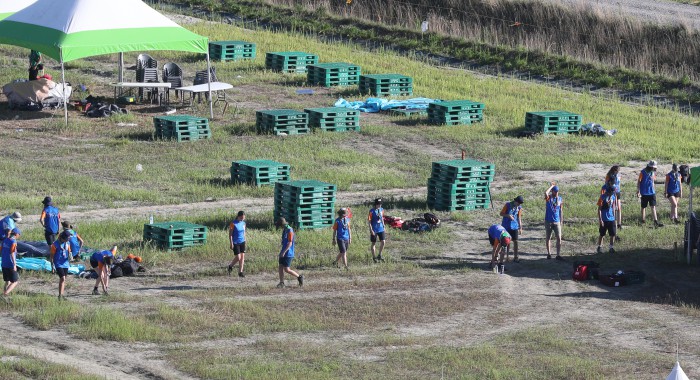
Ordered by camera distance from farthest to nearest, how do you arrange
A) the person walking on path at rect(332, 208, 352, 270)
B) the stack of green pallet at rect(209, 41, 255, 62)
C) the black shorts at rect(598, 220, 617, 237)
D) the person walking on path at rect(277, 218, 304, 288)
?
the stack of green pallet at rect(209, 41, 255, 62) < the black shorts at rect(598, 220, 617, 237) < the person walking on path at rect(332, 208, 352, 270) < the person walking on path at rect(277, 218, 304, 288)

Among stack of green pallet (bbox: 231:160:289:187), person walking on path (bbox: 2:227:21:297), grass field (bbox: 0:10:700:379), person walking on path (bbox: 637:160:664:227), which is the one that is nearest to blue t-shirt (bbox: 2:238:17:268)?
person walking on path (bbox: 2:227:21:297)

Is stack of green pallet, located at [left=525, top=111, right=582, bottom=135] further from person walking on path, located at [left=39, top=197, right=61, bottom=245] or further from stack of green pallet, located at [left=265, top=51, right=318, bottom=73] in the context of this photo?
person walking on path, located at [left=39, top=197, right=61, bottom=245]

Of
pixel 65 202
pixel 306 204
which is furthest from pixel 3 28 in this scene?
pixel 306 204

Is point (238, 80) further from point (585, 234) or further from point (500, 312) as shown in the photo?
point (500, 312)

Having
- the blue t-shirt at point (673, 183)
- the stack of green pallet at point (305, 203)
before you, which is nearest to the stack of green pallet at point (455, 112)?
the blue t-shirt at point (673, 183)

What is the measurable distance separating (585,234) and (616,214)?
2.65ft

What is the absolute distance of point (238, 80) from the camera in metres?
46.1

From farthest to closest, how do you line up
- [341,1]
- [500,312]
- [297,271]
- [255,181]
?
[341,1] < [255,181] < [297,271] < [500,312]

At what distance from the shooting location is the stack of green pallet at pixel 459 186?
A: 3125 cm

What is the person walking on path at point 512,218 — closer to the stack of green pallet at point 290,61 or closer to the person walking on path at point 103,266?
the person walking on path at point 103,266

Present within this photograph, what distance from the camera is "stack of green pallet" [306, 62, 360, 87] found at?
149ft

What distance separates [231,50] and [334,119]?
11.0m

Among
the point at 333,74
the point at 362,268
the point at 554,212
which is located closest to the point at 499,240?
the point at 554,212

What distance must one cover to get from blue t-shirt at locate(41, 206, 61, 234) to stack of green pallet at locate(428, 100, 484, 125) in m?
16.6
